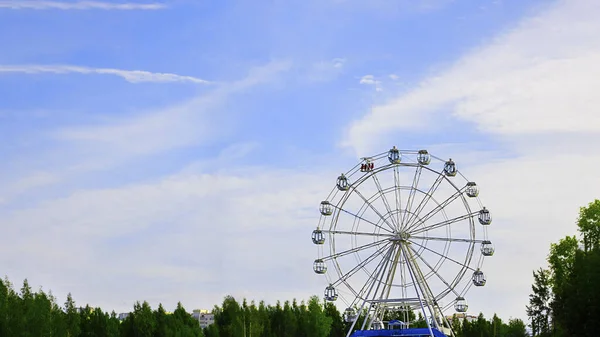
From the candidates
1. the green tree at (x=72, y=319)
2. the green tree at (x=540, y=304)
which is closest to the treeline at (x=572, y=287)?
the green tree at (x=540, y=304)

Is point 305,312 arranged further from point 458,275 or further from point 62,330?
point 458,275

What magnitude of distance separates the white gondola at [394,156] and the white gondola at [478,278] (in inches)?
361

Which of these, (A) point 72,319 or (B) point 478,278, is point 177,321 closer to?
(A) point 72,319

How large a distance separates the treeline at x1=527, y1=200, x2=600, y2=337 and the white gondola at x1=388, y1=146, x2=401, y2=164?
14.6 meters

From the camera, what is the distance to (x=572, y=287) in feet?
248

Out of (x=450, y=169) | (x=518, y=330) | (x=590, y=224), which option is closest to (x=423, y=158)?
Result: (x=450, y=169)

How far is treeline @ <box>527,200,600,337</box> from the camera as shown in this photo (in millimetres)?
71312

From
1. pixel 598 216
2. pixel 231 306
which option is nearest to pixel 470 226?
pixel 598 216

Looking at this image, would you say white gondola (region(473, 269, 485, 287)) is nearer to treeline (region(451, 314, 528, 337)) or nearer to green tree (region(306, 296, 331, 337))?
treeline (region(451, 314, 528, 337))

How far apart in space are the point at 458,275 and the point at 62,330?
48.3 m

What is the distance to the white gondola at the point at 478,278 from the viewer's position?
69188 mm

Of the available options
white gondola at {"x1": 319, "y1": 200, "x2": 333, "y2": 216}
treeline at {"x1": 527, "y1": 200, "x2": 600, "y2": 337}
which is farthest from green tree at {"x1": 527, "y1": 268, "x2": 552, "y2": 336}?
white gondola at {"x1": 319, "y1": 200, "x2": 333, "y2": 216}

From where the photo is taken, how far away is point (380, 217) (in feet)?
A: 235

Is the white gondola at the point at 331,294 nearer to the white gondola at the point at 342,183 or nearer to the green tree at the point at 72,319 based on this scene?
the white gondola at the point at 342,183
